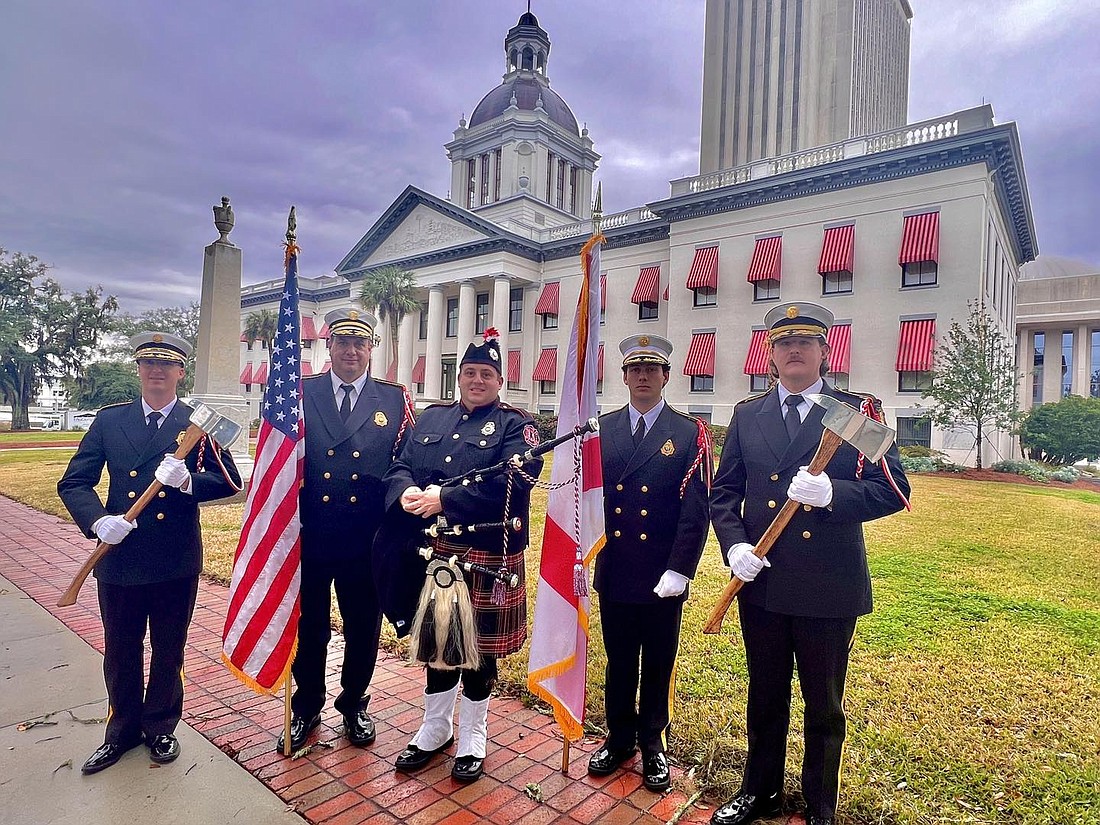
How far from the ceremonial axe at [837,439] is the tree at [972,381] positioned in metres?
19.7

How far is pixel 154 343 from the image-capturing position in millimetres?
3650

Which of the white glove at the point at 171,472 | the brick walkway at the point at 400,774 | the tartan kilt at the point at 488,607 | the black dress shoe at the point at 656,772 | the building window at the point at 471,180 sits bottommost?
the brick walkway at the point at 400,774

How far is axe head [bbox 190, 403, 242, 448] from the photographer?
3340 mm

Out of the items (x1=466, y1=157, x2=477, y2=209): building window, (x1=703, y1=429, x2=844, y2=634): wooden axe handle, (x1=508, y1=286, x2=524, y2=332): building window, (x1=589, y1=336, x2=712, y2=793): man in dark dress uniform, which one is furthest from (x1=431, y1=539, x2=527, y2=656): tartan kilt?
(x1=466, y1=157, x2=477, y2=209): building window

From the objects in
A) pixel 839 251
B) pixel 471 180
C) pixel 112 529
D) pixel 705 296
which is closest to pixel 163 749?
pixel 112 529

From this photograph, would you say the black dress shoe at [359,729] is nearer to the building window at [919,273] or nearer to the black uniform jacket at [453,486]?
the black uniform jacket at [453,486]

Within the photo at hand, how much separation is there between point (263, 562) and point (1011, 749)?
14.6ft

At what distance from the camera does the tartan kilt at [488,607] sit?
3410mm

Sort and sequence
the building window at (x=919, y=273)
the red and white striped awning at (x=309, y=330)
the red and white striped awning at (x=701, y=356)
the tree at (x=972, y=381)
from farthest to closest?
1. the red and white striped awning at (x=309, y=330)
2. the red and white striped awning at (x=701, y=356)
3. the building window at (x=919, y=273)
4. the tree at (x=972, y=381)

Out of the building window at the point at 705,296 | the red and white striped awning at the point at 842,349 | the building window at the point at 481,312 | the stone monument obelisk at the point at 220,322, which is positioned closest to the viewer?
the stone monument obelisk at the point at 220,322

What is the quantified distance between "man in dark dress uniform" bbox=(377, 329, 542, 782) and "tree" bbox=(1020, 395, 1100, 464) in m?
29.0

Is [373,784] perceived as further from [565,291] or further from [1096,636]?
[565,291]

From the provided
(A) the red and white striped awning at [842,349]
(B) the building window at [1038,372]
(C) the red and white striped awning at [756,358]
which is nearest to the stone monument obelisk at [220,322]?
(C) the red and white striped awning at [756,358]

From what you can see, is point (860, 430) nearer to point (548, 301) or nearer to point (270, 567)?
point (270, 567)
